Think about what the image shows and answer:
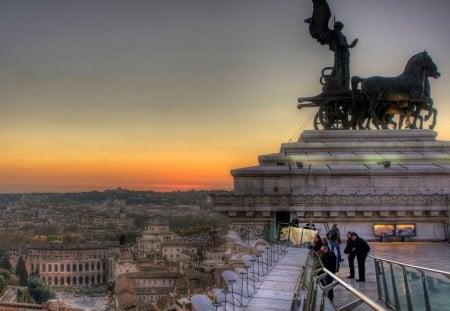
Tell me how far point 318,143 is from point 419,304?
1113 cm

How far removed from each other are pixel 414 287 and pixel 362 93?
12.1 metres

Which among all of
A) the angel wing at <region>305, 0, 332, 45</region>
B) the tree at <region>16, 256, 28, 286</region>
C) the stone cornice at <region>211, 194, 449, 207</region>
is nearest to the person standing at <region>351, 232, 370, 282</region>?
the stone cornice at <region>211, 194, 449, 207</region>

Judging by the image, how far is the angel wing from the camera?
1808 centimetres

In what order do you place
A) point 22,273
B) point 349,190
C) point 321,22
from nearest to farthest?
1. point 349,190
2. point 321,22
3. point 22,273

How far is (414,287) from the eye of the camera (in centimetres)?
503

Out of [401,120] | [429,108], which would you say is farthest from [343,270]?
[429,108]

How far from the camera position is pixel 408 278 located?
5.22 metres

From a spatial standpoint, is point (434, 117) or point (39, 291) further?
point (39, 291)

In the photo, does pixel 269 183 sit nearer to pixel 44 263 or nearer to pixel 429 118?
pixel 429 118

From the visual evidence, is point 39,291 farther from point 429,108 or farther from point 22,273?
point 429,108

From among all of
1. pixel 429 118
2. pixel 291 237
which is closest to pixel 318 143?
pixel 429 118

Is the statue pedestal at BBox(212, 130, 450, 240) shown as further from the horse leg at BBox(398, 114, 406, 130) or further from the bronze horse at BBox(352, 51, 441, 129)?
the horse leg at BBox(398, 114, 406, 130)

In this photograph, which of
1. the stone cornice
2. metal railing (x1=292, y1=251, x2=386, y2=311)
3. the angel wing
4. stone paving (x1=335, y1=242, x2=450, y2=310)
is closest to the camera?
metal railing (x1=292, y1=251, x2=386, y2=311)

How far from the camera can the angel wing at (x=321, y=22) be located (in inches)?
712
